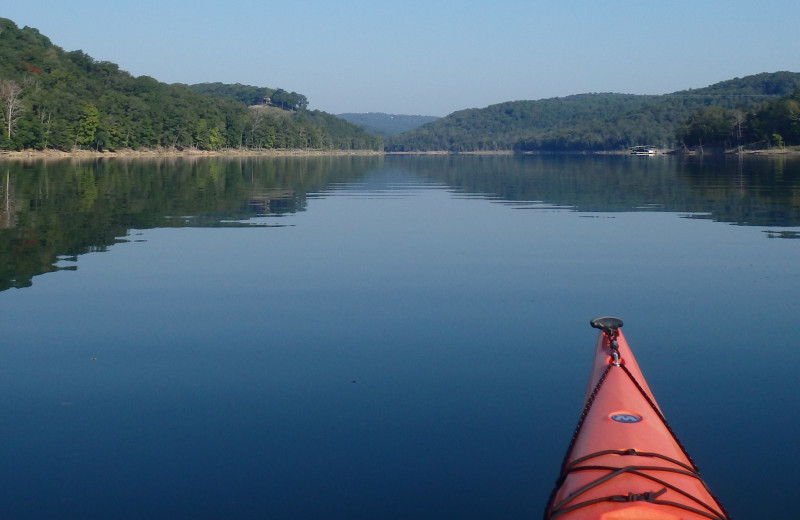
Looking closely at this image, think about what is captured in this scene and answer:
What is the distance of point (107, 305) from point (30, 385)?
13.2ft

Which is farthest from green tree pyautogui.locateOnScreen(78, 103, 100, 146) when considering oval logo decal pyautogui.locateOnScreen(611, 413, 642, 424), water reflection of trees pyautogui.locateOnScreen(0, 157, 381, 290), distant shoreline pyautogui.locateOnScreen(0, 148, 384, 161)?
oval logo decal pyautogui.locateOnScreen(611, 413, 642, 424)

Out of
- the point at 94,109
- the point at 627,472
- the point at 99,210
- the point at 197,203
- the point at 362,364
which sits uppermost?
the point at 94,109

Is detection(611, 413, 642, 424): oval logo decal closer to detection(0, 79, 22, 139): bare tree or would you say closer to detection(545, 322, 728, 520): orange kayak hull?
detection(545, 322, 728, 520): orange kayak hull

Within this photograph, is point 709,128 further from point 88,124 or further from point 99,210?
point 99,210

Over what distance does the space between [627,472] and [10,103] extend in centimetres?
9631

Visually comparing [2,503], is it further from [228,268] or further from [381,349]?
[228,268]

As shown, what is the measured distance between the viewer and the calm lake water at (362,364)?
21.6 feet

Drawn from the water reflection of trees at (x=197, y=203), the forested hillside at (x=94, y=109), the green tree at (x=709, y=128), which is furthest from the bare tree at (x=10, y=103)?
the green tree at (x=709, y=128)

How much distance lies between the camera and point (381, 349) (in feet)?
34.5

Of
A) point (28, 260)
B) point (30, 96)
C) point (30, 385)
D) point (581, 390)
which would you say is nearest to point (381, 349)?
point (581, 390)

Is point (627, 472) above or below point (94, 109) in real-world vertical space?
below

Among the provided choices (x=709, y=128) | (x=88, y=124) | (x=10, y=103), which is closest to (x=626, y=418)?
(x=10, y=103)

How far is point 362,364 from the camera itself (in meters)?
9.83

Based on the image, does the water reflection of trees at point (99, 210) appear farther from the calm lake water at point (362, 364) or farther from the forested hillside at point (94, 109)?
the forested hillside at point (94, 109)
